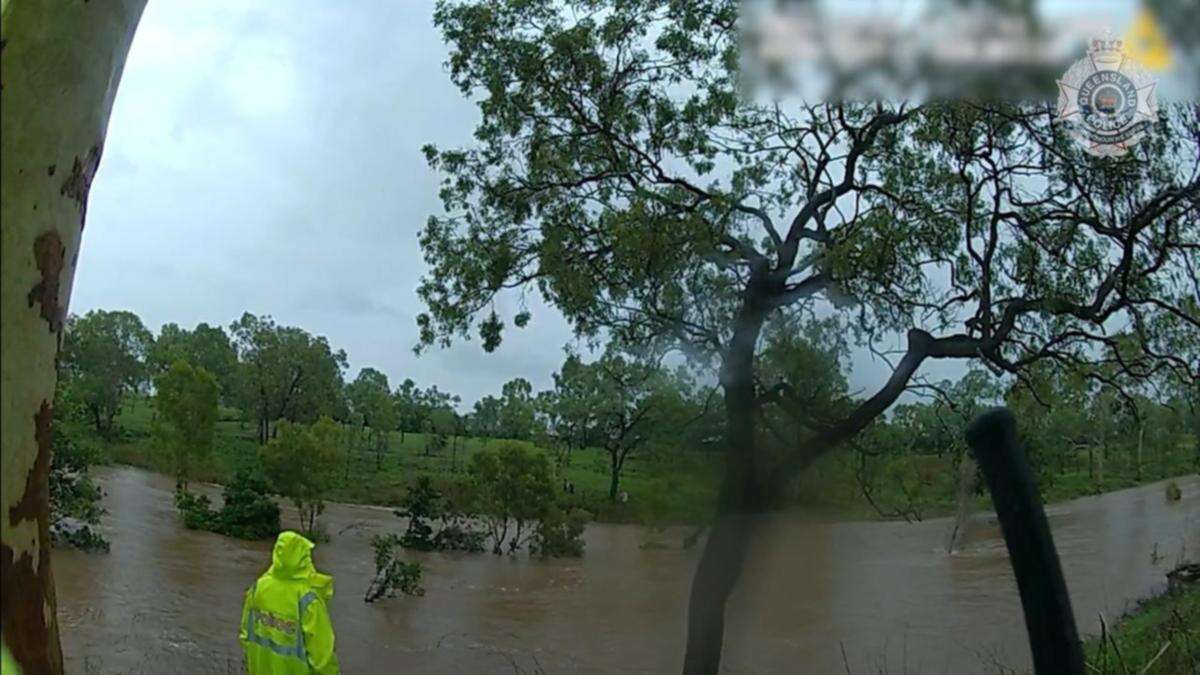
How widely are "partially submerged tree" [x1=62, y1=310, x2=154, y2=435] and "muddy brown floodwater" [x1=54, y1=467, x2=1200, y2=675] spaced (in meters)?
1.60

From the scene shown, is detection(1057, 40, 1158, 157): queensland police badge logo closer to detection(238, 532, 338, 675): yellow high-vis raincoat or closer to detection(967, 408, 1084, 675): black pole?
detection(967, 408, 1084, 675): black pole

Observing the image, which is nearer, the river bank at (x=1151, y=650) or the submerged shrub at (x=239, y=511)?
the river bank at (x=1151, y=650)

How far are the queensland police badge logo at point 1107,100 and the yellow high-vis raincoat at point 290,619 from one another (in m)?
3.54

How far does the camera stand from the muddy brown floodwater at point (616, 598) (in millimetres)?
8727

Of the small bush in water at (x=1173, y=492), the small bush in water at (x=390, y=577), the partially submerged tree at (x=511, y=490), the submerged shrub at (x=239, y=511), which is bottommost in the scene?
the small bush in water at (x=390, y=577)

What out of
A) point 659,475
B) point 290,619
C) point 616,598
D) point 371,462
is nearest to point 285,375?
point 371,462

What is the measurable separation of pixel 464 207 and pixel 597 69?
1.18 m

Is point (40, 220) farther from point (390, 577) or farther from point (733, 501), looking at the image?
point (390, 577)

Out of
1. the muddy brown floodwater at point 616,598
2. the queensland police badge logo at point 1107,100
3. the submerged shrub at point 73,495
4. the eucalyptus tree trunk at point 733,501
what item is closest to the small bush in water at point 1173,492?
the muddy brown floodwater at point 616,598

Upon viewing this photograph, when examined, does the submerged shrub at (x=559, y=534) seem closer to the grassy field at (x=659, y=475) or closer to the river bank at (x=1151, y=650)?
the grassy field at (x=659, y=475)

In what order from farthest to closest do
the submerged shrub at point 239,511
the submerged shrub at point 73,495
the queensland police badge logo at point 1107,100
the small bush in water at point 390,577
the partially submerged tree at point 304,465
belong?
the submerged shrub at point 239,511
the partially submerged tree at point 304,465
the small bush in water at point 390,577
the submerged shrub at point 73,495
the queensland police badge logo at point 1107,100

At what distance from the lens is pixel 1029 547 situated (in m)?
0.98

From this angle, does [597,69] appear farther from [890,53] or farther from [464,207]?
[890,53]

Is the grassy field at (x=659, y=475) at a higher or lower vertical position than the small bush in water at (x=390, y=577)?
higher
